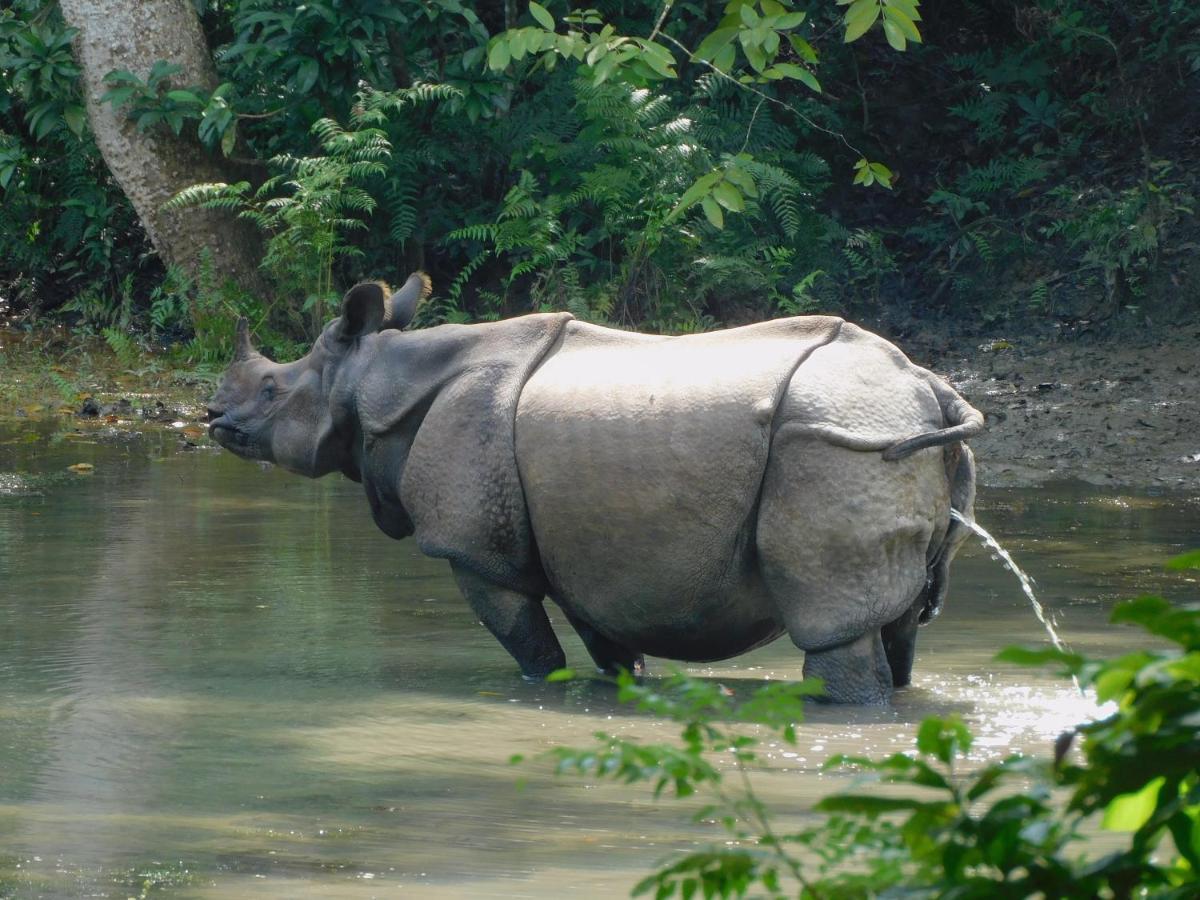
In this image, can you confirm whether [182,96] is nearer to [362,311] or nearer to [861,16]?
[362,311]

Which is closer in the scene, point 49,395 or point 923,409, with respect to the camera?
point 923,409

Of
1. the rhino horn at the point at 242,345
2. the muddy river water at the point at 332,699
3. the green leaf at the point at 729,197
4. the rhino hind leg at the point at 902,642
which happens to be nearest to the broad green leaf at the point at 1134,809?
the muddy river water at the point at 332,699

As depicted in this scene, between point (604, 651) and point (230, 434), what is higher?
point (230, 434)

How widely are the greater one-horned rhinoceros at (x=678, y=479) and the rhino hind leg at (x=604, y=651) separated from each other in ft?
0.03

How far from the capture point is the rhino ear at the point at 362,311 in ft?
22.7

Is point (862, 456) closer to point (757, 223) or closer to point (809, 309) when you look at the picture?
point (809, 309)

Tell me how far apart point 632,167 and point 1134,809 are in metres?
12.5

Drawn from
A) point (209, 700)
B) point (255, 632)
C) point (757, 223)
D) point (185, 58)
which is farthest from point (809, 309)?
point (209, 700)

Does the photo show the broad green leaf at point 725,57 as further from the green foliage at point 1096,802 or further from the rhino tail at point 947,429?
the green foliage at point 1096,802

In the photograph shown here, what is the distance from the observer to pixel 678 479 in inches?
233

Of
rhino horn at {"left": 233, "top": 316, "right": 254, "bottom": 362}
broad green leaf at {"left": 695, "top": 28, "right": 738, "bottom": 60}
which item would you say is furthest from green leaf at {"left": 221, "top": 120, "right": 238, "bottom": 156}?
broad green leaf at {"left": 695, "top": 28, "right": 738, "bottom": 60}

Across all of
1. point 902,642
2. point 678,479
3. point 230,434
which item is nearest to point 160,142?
point 230,434

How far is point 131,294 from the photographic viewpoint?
16.1 metres

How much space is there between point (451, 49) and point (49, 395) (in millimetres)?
4659
